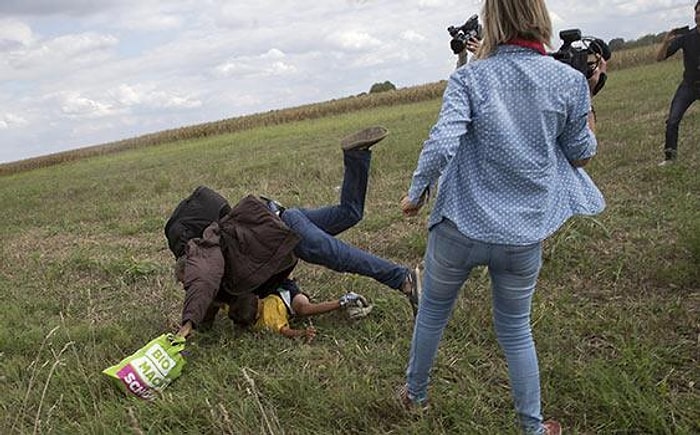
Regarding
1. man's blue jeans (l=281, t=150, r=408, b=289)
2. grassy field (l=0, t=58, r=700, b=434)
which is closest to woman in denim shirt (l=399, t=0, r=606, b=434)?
grassy field (l=0, t=58, r=700, b=434)

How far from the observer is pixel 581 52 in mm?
2355

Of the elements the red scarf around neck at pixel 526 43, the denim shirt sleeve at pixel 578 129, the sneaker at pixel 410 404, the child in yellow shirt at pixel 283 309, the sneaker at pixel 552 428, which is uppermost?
the red scarf around neck at pixel 526 43

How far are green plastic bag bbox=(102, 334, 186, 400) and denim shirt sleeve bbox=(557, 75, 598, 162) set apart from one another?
219cm

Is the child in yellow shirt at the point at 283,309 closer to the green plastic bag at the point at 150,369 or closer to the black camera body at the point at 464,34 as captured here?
the green plastic bag at the point at 150,369

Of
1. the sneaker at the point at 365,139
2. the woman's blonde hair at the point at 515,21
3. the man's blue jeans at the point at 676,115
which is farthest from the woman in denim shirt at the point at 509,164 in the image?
the man's blue jeans at the point at 676,115

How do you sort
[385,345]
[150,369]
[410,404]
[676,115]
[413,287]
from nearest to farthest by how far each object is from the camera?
[410,404]
[150,369]
[385,345]
[413,287]
[676,115]

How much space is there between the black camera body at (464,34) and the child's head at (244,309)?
192cm

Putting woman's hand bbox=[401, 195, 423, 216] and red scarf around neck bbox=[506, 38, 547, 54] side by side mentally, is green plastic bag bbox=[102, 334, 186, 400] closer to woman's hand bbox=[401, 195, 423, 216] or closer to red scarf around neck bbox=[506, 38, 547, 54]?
woman's hand bbox=[401, 195, 423, 216]

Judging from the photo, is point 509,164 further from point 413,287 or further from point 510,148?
point 413,287

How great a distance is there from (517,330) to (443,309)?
29 cm

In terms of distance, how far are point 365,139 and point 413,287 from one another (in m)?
0.94

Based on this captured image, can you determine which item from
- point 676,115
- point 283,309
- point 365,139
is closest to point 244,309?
point 283,309

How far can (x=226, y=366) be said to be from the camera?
11.1ft

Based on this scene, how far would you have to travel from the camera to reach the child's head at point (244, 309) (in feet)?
12.1
